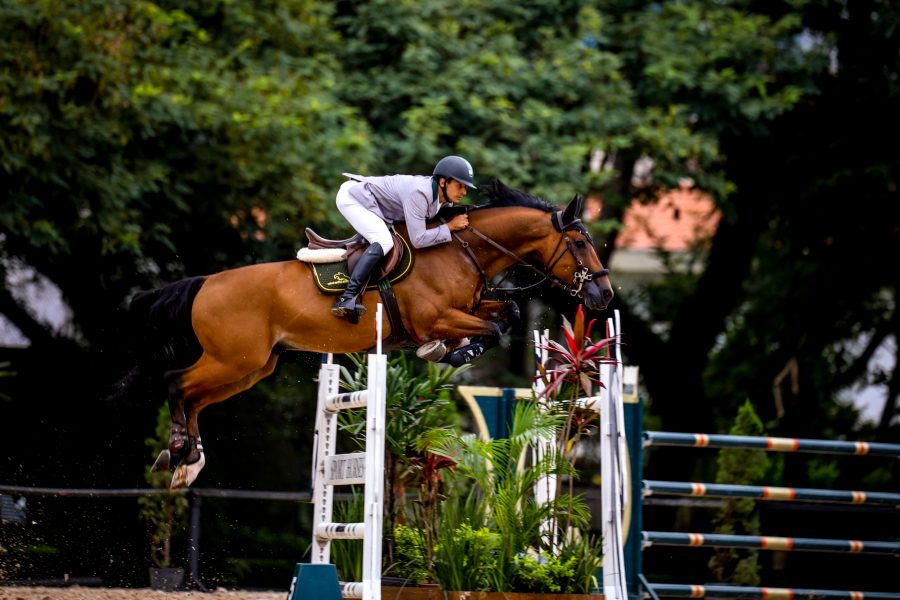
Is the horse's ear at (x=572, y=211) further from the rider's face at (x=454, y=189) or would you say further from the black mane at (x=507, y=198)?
the rider's face at (x=454, y=189)

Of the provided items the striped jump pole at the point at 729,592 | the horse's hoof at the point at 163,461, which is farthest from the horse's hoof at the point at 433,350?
the striped jump pole at the point at 729,592

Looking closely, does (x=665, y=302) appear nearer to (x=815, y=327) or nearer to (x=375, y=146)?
(x=815, y=327)

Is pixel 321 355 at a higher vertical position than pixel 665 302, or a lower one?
lower

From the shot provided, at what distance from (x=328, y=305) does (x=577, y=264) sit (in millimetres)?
1331

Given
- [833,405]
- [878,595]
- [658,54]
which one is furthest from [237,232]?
[833,405]

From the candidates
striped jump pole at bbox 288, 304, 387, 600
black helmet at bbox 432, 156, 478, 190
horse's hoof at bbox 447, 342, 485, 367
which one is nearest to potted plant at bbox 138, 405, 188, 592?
striped jump pole at bbox 288, 304, 387, 600

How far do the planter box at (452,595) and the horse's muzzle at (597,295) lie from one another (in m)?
1.48

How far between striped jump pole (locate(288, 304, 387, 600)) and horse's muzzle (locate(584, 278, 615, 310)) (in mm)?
1176

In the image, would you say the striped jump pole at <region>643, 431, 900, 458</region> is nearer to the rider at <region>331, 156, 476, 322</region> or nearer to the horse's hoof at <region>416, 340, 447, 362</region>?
the horse's hoof at <region>416, 340, 447, 362</region>

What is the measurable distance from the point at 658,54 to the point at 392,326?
7461 millimetres

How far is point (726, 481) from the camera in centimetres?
990

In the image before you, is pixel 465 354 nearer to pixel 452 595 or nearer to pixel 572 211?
pixel 572 211

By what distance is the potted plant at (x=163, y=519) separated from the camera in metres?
8.47

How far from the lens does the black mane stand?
666 centimetres
